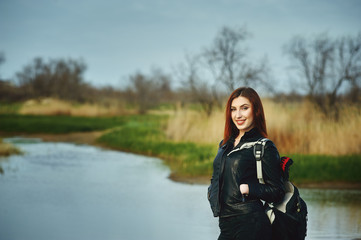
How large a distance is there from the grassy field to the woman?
6.96 meters

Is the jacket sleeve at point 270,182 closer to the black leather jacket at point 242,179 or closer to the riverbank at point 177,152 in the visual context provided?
the black leather jacket at point 242,179

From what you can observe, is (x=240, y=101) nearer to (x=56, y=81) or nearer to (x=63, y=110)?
(x=63, y=110)

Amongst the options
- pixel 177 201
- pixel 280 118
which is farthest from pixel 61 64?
pixel 177 201

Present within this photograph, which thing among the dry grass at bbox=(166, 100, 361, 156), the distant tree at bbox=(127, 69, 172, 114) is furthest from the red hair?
the distant tree at bbox=(127, 69, 172, 114)

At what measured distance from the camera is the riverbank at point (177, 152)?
31.2ft

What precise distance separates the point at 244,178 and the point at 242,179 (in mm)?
15

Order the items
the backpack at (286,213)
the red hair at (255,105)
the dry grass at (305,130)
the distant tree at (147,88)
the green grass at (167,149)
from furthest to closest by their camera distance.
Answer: the distant tree at (147,88) < the dry grass at (305,130) < the green grass at (167,149) < the red hair at (255,105) < the backpack at (286,213)

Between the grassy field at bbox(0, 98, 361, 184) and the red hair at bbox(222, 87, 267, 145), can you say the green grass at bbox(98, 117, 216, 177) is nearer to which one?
the grassy field at bbox(0, 98, 361, 184)

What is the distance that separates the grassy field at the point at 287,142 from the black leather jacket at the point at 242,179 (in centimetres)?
700

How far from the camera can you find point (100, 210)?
654 cm

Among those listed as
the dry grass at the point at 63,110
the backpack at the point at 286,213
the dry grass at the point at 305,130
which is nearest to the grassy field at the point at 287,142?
the dry grass at the point at 305,130

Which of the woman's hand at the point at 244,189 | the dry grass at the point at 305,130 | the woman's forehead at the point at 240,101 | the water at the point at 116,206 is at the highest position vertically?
the woman's forehead at the point at 240,101

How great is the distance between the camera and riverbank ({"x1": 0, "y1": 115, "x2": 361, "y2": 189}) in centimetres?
951

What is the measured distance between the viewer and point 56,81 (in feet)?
162
